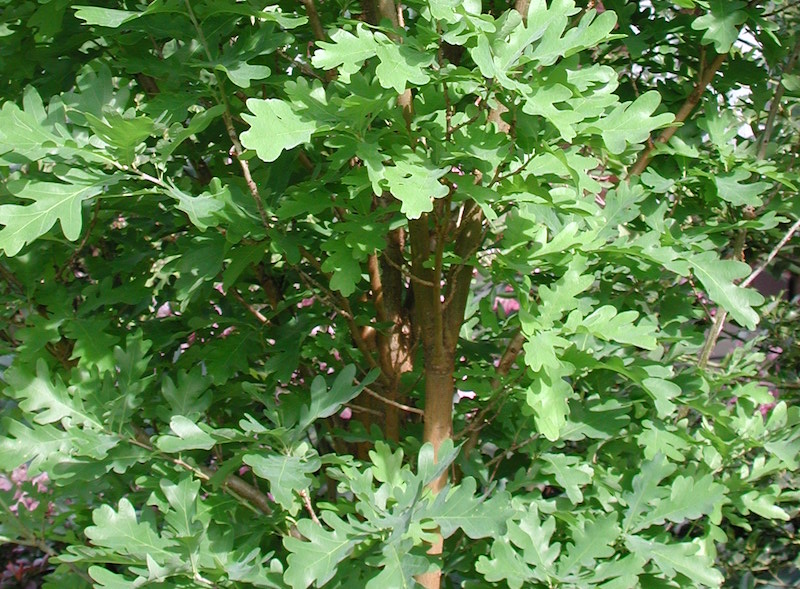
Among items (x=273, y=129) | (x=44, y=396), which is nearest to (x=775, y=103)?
(x=273, y=129)

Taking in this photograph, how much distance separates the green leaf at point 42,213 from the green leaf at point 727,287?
39.7 inches

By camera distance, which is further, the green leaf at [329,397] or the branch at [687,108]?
the branch at [687,108]

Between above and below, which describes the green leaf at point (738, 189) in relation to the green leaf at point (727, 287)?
above

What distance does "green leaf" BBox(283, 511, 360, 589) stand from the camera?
1.29m

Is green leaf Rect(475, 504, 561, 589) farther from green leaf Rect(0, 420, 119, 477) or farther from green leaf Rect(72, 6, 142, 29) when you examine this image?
green leaf Rect(72, 6, 142, 29)

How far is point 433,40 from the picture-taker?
1.20 m

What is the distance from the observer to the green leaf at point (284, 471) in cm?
134

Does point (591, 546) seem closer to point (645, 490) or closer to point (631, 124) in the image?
point (645, 490)

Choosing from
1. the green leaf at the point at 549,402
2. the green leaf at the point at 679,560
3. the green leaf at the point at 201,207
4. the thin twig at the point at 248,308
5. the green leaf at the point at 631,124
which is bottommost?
the green leaf at the point at 679,560

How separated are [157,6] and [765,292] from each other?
3.13 metres

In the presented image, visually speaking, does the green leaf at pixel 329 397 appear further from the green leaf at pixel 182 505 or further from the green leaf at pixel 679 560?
the green leaf at pixel 679 560

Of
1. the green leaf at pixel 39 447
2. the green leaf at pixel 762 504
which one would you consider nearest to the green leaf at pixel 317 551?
the green leaf at pixel 39 447

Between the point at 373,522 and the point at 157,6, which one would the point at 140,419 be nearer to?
the point at 373,522

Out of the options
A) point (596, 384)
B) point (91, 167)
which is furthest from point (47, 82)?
point (596, 384)
